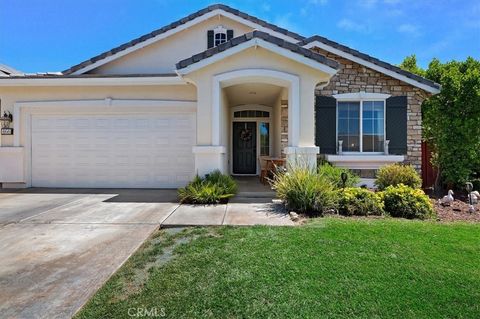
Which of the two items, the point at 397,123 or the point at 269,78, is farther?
the point at 397,123

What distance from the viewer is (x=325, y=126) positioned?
10352 millimetres

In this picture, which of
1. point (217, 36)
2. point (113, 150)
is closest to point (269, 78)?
point (217, 36)

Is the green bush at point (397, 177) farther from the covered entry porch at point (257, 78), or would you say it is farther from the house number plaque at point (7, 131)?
the house number plaque at point (7, 131)

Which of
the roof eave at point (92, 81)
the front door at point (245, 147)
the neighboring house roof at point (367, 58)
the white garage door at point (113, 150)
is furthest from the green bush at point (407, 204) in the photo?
the front door at point (245, 147)

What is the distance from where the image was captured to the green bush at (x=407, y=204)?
259 inches

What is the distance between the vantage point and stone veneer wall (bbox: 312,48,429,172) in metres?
10.4

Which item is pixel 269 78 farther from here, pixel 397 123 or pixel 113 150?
pixel 113 150

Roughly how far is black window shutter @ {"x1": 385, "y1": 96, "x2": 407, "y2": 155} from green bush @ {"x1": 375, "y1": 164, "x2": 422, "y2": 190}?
6.13ft

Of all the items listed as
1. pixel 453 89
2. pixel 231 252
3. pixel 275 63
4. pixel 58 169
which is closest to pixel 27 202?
Answer: pixel 58 169

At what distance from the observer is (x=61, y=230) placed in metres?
5.34

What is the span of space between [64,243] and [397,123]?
10.2 meters

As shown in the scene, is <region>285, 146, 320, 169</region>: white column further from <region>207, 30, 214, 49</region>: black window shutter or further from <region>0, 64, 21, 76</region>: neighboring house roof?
<region>0, 64, 21, 76</region>: neighboring house roof

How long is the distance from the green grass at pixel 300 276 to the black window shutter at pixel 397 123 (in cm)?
567

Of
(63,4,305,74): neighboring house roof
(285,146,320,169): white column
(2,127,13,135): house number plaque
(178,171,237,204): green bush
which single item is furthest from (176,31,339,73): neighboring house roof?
(2,127,13,135): house number plaque
